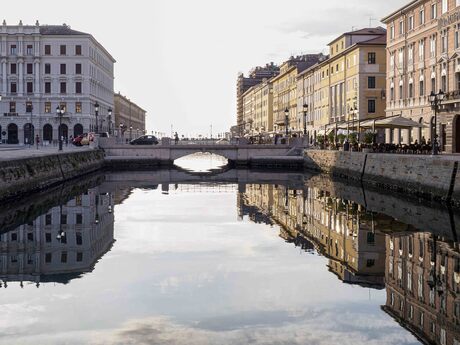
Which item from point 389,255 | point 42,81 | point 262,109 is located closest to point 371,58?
point 42,81

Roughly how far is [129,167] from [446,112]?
34851 millimetres

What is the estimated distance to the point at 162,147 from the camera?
80750 millimetres

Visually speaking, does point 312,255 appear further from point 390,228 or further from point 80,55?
point 80,55

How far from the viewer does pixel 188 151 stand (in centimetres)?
8156

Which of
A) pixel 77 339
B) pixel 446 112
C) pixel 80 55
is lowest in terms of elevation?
pixel 77 339

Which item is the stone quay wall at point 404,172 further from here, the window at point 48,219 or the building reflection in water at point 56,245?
the window at point 48,219

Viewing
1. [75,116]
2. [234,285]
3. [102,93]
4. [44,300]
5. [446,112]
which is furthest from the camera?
Answer: [102,93]

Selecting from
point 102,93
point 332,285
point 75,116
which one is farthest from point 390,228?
point 102,93

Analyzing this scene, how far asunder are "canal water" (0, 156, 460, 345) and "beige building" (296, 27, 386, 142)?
39867 mm

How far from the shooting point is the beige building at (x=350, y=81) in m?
81.1

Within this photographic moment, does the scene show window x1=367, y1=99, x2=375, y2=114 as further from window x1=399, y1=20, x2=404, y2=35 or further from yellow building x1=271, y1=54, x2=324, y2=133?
yellow building x1=271, y1=54, x2=324, y2=133

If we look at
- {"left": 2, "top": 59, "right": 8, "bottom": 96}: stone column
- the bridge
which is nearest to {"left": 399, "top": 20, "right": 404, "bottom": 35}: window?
the bridge

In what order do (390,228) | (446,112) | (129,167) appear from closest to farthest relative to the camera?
(390,228) → (446,112) → (129,167)

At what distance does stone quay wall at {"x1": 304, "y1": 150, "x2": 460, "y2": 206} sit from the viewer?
108 feet
